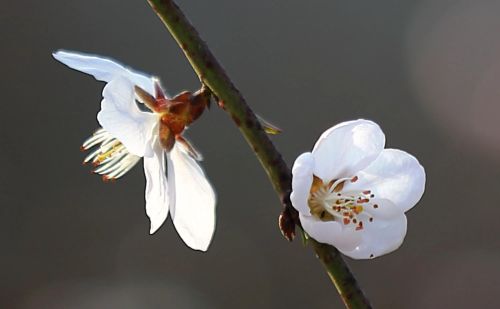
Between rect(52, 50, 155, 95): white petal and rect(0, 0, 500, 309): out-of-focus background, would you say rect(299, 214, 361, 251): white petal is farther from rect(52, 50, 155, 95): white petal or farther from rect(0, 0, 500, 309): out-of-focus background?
rect(0, 0, 500, 309): out-of-focus background

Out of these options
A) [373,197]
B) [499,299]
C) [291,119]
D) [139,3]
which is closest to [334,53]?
[291,119]

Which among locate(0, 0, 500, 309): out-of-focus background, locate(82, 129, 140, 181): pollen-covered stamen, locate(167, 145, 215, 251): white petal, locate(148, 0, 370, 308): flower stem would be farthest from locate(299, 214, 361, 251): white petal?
locate(0, 0, 500, 309): out-of-focus background

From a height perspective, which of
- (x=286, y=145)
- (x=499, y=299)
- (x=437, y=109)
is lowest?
(x=499, y=299)

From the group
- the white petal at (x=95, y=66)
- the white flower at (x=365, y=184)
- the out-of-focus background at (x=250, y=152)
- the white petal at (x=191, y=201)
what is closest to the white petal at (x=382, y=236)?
the white flower at (x=365, y=184)

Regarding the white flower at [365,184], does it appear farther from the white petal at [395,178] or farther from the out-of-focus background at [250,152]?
the out-of-focus background at [250,152]

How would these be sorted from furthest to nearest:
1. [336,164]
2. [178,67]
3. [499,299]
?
[178,67] → [499,299] → [336,164]

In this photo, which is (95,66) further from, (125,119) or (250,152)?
A: (250,152)

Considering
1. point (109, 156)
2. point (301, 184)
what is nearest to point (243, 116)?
point (301, 184)

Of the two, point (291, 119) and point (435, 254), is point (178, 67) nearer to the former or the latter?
point (291, 119)
